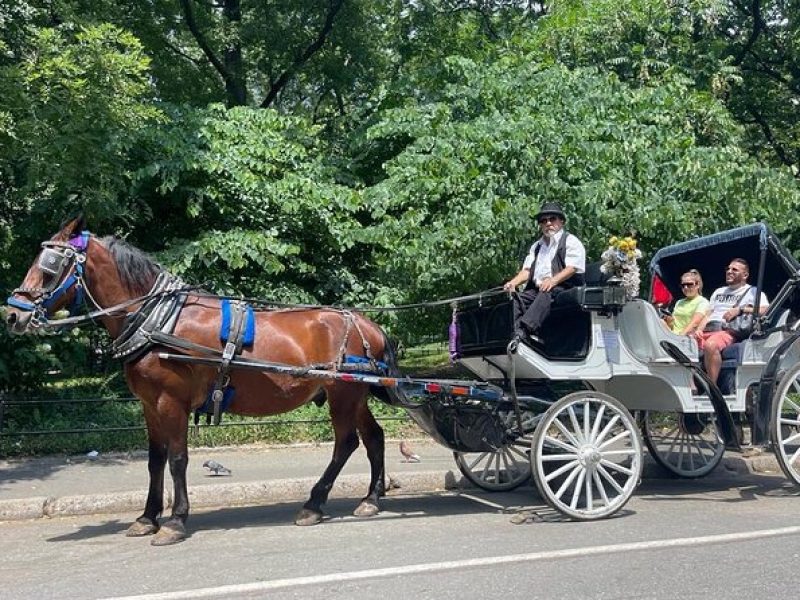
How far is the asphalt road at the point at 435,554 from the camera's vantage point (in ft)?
17.0

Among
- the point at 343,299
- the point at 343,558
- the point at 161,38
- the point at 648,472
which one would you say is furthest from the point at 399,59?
the point at 343,558

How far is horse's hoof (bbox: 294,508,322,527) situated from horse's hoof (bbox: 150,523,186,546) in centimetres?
95

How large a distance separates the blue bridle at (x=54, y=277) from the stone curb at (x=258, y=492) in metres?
2.21

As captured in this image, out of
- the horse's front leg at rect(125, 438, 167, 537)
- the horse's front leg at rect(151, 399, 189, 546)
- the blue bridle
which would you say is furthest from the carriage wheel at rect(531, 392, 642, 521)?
the blue bridle

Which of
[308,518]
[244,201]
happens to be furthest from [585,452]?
[244,201]

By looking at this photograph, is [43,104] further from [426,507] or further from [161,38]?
[161,38]

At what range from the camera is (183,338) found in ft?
22.4

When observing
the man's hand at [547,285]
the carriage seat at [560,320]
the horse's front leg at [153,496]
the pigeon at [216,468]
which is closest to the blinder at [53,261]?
the horse's front leg at [153,496]

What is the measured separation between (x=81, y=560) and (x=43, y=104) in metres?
4.99

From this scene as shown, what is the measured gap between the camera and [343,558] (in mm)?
5926

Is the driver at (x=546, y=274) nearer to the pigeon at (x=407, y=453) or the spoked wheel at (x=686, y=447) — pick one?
the spoked wheel at (x=686, y=447)

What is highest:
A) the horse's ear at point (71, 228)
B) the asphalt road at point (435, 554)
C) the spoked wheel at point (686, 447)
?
the horse's ear at point (71, 228)

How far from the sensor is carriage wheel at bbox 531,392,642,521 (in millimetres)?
6914

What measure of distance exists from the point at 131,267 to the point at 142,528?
6.71ft
